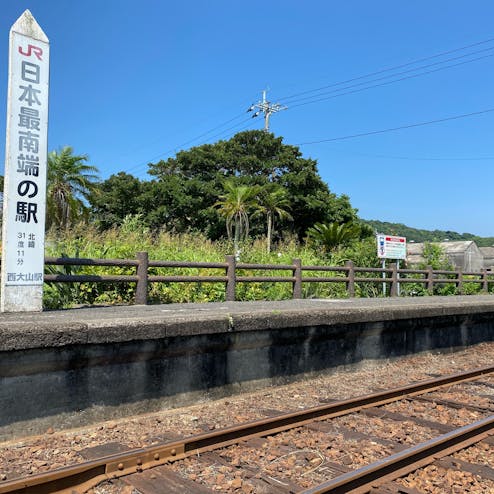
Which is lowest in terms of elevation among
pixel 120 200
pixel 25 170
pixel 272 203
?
pixel 25 170

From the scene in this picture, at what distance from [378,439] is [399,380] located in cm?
287

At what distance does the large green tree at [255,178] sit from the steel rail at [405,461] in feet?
98.7

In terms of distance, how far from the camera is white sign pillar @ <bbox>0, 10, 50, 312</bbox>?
19.5 ft

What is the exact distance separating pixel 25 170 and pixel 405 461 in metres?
5.11

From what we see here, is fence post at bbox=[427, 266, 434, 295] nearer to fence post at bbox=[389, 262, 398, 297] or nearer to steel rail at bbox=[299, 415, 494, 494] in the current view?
fence post at bbox=[389, 262, 398, 297]

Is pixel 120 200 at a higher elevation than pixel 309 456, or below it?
higher

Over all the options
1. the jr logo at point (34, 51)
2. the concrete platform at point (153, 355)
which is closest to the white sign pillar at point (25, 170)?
the jr logo at point (34, 51)

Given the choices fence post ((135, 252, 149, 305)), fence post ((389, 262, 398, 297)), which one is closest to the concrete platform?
fence post ((135, 252, 149, 305))

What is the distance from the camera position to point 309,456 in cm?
425

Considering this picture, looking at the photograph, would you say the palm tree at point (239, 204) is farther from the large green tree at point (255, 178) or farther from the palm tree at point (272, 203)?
the large green tree at point (255, 178)

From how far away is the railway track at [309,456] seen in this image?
3633mm

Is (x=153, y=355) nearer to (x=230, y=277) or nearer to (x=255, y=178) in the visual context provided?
(x=230, y=277)

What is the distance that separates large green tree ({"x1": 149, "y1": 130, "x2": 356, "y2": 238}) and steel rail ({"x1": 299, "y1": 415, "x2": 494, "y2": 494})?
30088 millimetres

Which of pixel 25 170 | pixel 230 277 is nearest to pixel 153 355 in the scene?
pixel 25 170
